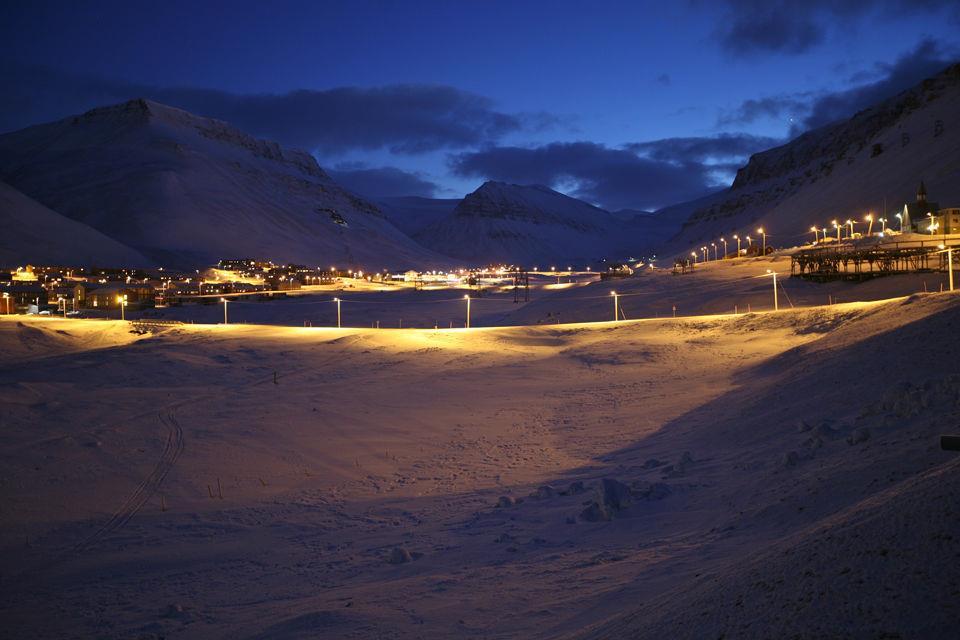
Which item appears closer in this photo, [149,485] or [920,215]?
[149,485]

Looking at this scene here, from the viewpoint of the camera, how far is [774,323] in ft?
107

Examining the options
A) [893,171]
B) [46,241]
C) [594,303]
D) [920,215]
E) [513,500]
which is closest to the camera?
[513,500]

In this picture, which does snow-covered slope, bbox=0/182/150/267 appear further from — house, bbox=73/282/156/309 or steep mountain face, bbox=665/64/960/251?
steep mountain face, bbox=665/64/960/251

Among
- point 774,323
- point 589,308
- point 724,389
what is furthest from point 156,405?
point 589,308

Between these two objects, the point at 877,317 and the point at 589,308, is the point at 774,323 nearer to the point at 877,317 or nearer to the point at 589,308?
the point at 877,317

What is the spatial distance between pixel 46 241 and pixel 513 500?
138 metres

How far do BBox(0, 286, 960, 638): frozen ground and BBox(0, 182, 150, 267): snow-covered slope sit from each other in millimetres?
107149

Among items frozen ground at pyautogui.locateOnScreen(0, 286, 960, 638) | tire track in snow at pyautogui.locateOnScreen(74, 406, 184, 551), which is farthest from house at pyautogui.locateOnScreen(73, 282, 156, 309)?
tire track in snow at pyautogui.locateOnScreen(74, 406, 184, 551)

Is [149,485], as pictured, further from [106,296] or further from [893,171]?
[893,171]

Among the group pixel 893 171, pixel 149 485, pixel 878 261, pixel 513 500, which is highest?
pixel 893 171

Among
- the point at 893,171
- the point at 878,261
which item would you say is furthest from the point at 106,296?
the point at 893,171

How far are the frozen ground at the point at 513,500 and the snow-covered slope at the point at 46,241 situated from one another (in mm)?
107149

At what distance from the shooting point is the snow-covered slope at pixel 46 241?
11694cm

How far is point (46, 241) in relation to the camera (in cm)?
12294
